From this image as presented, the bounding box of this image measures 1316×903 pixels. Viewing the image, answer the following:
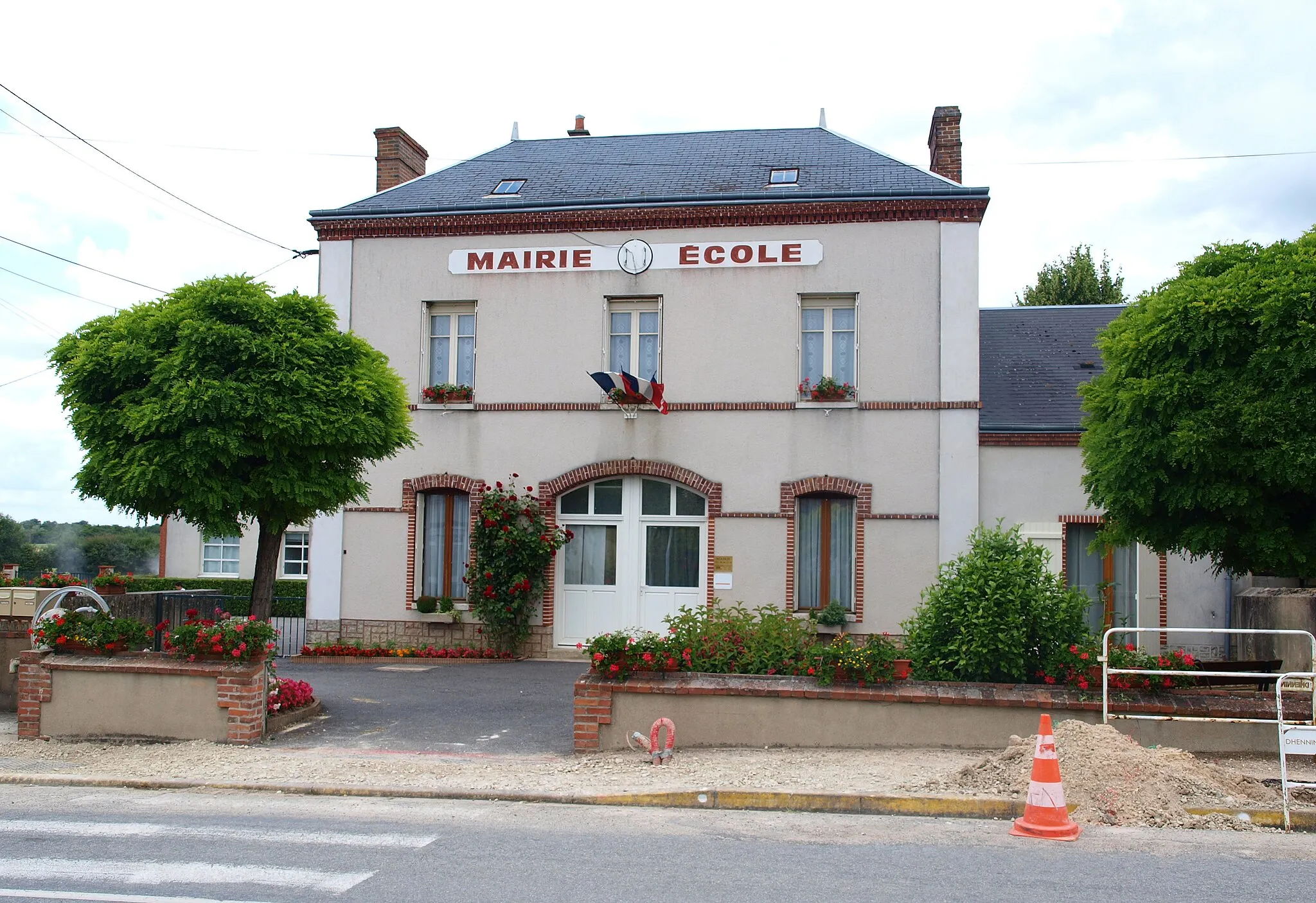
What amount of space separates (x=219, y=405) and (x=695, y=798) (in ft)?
19.6

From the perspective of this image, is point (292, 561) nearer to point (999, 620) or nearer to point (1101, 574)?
point (1101, 574)

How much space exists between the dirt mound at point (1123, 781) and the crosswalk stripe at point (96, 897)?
5110 millimetres

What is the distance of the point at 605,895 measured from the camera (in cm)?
566

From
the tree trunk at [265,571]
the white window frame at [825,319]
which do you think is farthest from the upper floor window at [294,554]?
the white window frame at [825,319]

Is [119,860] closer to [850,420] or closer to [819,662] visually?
[819,662]

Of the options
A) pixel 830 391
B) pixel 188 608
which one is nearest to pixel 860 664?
pixel 830 391

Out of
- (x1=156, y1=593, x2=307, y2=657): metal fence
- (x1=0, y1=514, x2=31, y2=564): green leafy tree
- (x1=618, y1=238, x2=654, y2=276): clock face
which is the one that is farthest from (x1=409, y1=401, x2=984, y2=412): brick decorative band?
(x1=0, y1=514, x2=31, y2=564): green leafy tree

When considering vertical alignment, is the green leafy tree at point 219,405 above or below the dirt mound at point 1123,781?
above

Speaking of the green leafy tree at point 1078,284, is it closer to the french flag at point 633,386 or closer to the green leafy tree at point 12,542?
the french flag at point 633,386

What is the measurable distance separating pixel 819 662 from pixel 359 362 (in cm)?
577

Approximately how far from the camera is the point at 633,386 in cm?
1608

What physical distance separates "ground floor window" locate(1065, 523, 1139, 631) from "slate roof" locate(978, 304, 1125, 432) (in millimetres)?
1652

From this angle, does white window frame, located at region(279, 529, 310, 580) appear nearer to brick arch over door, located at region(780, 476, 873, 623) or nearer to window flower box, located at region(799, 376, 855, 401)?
brick arch over door, located at region(780, 476, 873, 623)

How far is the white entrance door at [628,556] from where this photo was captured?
662 inches
